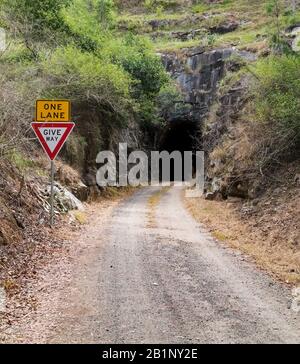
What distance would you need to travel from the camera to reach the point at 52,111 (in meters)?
11.1

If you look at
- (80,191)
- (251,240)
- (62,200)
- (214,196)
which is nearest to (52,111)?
(62,200)

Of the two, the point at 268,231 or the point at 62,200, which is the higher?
the point at 62,200

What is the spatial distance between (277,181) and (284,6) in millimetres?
34870

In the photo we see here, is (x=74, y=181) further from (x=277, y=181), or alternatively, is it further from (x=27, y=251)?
(x=27, y=251)

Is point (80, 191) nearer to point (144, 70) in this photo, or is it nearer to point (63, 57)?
point (63, 57)

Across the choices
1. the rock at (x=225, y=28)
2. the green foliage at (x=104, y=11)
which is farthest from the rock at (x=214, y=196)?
the rock at (x=225, y=28)

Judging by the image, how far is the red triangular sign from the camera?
1088 centimetres

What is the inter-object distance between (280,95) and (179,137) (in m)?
31.9

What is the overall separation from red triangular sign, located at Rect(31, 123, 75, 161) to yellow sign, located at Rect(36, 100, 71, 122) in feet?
0.72

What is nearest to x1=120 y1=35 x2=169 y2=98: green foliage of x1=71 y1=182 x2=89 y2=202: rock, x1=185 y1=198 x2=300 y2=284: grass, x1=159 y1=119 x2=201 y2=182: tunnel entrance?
x1=159 y1=119 x2=201 y2=182: tunnel entrance

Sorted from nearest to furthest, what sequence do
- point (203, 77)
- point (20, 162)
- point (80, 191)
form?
1. point (20, 162)
2. point (80, 191)
3. point (203, 77)

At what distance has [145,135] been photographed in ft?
123

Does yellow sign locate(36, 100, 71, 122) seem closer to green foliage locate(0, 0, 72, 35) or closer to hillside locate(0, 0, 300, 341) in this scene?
hillside locate(0, 0, 300, 341)

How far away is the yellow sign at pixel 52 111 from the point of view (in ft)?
36.0
